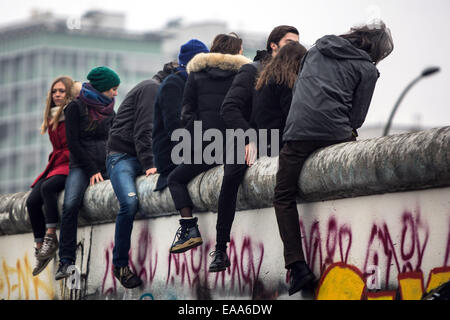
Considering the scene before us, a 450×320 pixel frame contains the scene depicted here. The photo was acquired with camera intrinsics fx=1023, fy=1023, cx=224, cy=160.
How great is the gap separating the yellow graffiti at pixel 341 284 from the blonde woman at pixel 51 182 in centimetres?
362

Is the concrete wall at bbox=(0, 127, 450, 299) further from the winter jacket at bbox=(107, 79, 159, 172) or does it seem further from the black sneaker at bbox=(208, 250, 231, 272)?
→ the winter jacket at bbox=(107, 79, 159, 172)

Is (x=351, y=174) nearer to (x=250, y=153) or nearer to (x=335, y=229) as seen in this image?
(x=335, y=229)

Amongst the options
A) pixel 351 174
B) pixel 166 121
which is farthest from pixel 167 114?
pixel 351 174

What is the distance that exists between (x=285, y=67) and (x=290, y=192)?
1056 millimetres

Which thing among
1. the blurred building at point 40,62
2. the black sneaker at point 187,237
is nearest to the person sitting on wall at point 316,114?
the black sneaker at point 187,237

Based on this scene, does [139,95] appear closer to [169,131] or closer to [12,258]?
[169,131]

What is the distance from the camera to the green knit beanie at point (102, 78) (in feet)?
29.5

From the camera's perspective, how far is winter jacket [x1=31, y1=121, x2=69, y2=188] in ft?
30.6

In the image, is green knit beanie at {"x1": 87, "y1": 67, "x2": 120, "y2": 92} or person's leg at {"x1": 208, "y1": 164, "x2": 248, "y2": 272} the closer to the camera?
person's leg at {"x1": 208, "y1": 164, "x2": 248, "y2": 272}

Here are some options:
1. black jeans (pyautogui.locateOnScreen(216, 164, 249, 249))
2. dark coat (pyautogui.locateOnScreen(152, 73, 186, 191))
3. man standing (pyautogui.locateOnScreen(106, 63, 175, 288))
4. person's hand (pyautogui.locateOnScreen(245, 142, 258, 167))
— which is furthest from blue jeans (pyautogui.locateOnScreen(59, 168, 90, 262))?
person's hand (pyautogui.locateOnScreen(245, 142, 258, 167))

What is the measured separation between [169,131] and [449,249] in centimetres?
319

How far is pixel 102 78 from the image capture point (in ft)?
29.5

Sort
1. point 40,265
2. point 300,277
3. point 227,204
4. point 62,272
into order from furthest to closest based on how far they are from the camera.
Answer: point 40,265 → point 62,272 → point 227,204 → point 300,277

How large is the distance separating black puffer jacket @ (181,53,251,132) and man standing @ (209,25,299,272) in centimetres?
26
